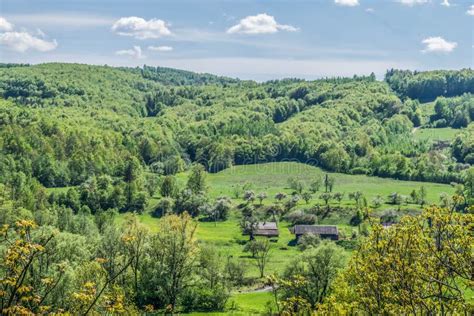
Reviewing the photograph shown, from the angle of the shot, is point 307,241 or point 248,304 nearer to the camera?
point 248,304

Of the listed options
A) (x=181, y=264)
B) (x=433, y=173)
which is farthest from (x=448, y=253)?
(x=433, y=173)

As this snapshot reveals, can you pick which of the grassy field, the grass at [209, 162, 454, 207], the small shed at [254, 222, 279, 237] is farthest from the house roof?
the grass at [209, 162, 454, 207]

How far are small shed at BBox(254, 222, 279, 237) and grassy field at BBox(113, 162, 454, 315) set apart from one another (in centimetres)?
196

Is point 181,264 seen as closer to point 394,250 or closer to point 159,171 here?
point 394,250

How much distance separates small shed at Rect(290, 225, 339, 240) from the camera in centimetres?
10725

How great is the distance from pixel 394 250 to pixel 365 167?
171318 millimetres

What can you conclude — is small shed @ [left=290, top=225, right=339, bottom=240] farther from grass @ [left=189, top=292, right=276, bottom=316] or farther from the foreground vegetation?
grass @ [left=189, top=292, right=276, bottom=316]

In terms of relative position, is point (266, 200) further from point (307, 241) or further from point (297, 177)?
point (307, 241)

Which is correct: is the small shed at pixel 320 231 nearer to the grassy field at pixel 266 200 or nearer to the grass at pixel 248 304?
the grassy field at pixel 266 200

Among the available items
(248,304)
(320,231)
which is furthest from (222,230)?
(248,304)

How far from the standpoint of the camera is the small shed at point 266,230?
111769 millimetres

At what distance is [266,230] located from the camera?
11288cm

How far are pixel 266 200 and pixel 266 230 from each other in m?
28.1

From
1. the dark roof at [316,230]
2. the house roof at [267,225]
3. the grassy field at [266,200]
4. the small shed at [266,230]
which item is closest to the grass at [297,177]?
the grassy field at [266,200]
